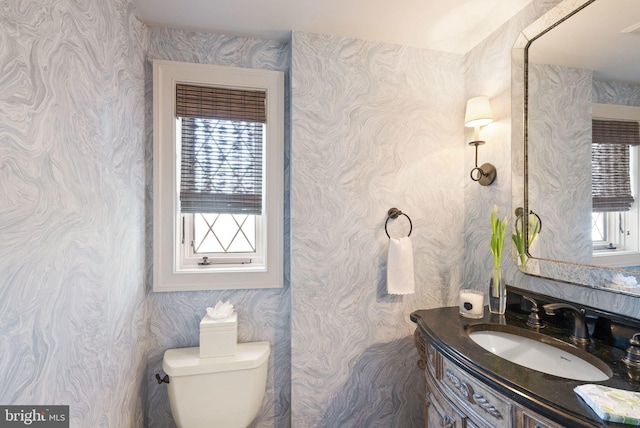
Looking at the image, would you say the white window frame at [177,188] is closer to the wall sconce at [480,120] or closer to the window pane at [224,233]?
the window pane at [224,233]

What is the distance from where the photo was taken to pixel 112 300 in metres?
1.18

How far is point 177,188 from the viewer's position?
1649 millimetres

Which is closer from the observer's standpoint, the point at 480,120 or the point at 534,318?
the point at 534,318

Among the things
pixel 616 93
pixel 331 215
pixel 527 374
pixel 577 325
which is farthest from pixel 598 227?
pixel 331 215

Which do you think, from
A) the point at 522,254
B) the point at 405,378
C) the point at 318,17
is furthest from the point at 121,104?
the point at 405,378

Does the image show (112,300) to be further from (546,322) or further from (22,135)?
(546,322)

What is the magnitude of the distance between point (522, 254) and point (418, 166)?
0.71 m

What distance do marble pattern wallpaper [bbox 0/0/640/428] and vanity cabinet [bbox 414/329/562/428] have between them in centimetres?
48

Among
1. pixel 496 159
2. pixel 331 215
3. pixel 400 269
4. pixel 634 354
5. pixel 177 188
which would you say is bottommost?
pixel 634 354

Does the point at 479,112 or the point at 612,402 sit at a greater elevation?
the point at 479,112

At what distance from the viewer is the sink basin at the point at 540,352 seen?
0.99 metres

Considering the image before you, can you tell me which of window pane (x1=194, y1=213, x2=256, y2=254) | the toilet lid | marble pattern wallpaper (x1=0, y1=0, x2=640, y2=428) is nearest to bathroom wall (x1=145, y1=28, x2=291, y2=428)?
marble pattern wallpaper (x1=0, y1=0, x2=640, y2=428)

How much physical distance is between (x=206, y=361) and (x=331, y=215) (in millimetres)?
975

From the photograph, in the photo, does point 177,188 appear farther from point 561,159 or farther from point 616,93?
point 616,93
